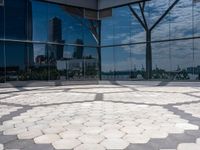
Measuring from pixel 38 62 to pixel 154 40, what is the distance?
7.34m

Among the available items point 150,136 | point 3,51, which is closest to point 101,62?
point 3,51

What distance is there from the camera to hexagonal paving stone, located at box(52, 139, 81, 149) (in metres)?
4.07

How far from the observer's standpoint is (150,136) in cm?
458

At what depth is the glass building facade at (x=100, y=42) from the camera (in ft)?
52.9

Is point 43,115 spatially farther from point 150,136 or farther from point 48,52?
point 48,52

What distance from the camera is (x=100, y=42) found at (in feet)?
67.1

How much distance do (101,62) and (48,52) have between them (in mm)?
4442

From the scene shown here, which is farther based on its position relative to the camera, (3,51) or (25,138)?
(3,51)

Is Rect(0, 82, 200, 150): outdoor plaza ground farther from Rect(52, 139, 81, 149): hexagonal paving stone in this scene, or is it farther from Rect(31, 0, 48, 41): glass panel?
Rect(31, 0, 48, 41): glass panel

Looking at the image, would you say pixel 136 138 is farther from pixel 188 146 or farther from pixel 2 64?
pixel 2 64

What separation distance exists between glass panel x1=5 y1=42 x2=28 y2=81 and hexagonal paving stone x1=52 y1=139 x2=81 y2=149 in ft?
40.4

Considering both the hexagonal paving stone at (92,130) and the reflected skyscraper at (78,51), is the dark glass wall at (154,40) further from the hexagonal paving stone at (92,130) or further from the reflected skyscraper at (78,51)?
the hexagonal paving stone at (92,130)

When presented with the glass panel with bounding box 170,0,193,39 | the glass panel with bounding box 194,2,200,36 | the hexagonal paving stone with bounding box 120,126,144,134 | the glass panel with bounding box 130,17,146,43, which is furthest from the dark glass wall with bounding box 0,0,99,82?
the hexagonal paving stone with bounding box 120,126,144,134

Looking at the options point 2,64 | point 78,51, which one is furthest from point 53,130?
point 78,51
